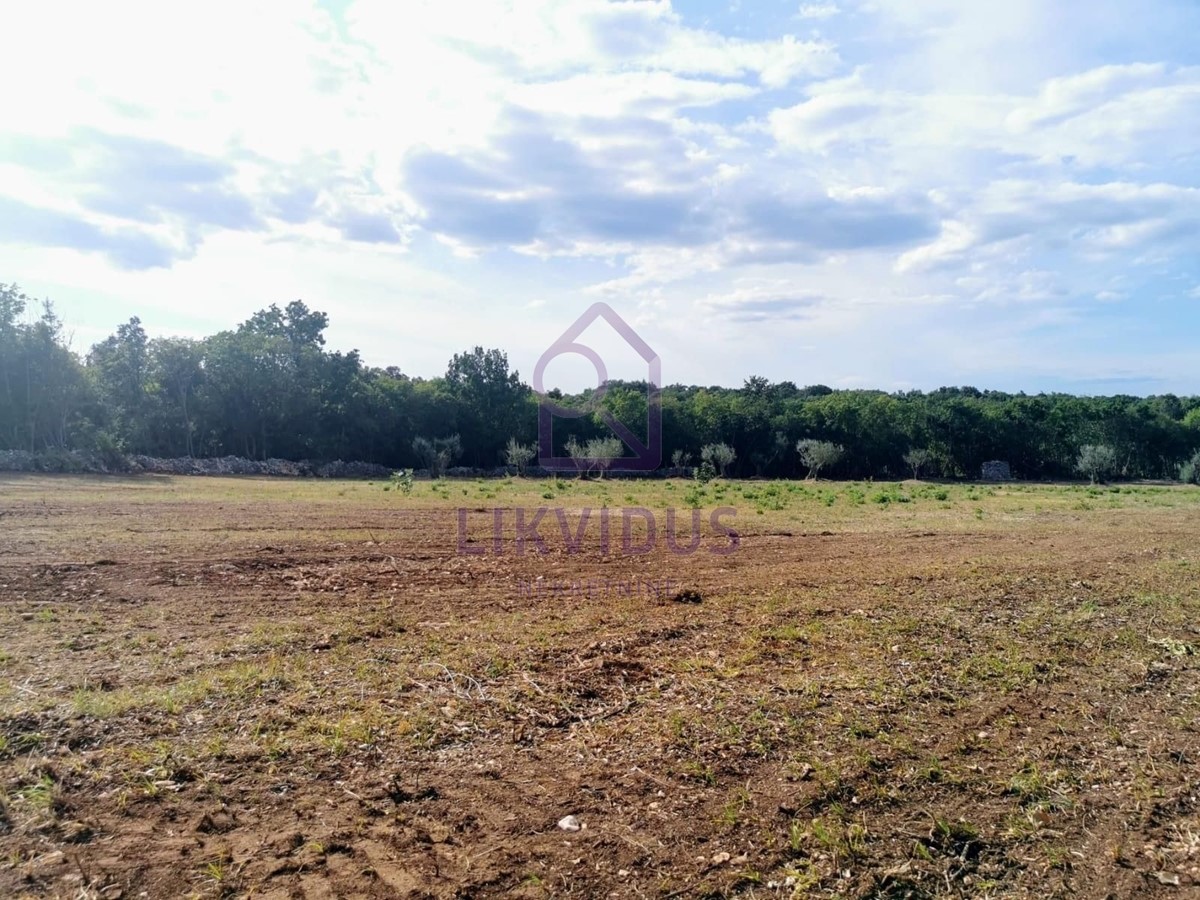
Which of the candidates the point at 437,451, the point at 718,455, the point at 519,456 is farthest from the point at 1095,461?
the point at 437,451

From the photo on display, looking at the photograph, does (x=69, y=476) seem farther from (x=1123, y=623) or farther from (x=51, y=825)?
(x=1123, y=623)

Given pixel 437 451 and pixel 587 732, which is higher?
pixel 437 451

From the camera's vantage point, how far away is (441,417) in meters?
46.8

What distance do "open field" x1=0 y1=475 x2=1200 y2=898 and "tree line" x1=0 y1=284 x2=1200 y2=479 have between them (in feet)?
89.9

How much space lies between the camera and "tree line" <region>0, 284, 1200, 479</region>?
33844 millimetres

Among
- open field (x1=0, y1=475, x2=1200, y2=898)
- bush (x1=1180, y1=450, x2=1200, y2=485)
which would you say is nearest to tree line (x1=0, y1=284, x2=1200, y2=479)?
bush (x1=1180, y1=450, x2=1200, y2=485)

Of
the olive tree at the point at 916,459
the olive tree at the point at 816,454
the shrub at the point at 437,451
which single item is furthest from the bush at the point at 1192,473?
the shrub at the point at 437,451

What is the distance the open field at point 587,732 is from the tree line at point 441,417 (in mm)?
27397

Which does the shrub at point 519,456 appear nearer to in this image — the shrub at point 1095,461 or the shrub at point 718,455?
the shrub at point 718,455

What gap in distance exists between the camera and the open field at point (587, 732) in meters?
3.18

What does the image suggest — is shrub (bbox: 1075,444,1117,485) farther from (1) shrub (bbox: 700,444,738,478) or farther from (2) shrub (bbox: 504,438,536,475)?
(2) shrub (bbox: 504,438,536,475)

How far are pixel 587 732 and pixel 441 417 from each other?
43734 mm

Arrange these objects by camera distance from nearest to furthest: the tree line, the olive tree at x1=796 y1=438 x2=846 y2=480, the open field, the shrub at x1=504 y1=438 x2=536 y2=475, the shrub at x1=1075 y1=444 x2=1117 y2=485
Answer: the open field, the tree line, the shrub at x1=504 y1=438 x2=536 y2=475, the olive tree at x1=796 y1=438 x2=846 y2=480, the shrub at x1=1075 y1=444 x2=1117 y2=485

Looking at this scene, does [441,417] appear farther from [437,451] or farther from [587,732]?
[587,732]
